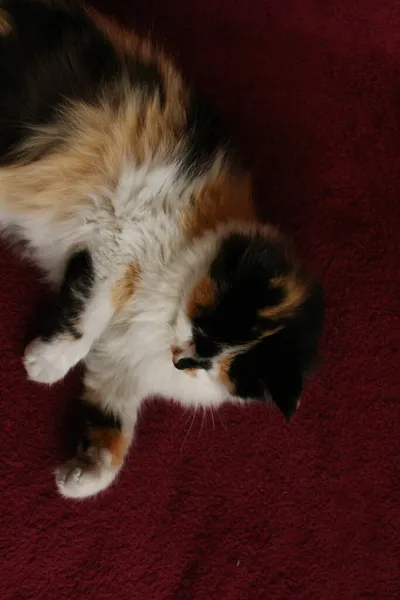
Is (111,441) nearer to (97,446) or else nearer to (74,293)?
(97,446)

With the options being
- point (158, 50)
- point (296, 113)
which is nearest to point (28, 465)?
point (158, 50)

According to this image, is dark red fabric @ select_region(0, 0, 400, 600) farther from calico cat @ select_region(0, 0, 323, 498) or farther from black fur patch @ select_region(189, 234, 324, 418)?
black fur patch @ select_region(189, 234, 324, 418)

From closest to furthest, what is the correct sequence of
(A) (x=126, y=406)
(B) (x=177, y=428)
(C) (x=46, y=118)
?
1. (C) (x=46, y=118)
2. (A) (x=126, y=406)
3. (B) (x=177, y=428)

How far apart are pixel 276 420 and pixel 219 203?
554 millimetres

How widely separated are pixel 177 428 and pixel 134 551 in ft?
0.90

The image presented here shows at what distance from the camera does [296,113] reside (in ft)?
5.29

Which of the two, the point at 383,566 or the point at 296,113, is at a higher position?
the point at 296,113

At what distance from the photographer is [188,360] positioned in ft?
3.80

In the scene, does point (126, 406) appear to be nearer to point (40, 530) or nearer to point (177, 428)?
point (177, 428)

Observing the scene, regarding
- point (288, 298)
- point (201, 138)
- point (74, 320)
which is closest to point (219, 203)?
point (201, 138)

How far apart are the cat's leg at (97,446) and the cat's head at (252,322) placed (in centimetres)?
22

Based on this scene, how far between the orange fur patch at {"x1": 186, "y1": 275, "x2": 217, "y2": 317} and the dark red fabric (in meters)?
0.37

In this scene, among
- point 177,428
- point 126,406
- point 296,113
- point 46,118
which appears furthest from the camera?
point 296,113

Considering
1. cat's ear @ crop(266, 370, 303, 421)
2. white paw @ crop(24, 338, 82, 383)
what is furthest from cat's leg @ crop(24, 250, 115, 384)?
cat's ear @ crop(266, 370, 303, 421)
